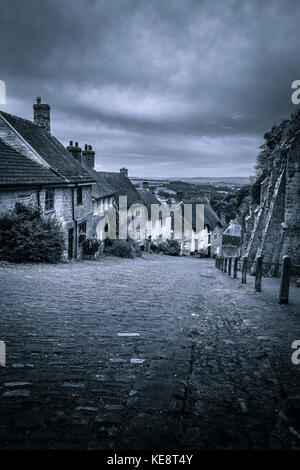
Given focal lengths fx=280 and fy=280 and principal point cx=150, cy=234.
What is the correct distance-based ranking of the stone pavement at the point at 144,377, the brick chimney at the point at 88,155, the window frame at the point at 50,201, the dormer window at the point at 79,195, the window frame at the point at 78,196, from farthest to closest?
the brick chimney at the point at 88,155
the dormer window at the point at 79,195
the window frame at the point at 78,196
the window frame at the point at 50,201
the stone pavement at the point at 144,377

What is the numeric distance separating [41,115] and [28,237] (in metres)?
13.9

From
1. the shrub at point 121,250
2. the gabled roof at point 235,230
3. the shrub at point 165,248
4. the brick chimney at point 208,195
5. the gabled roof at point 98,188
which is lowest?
the shrub at point 165,248

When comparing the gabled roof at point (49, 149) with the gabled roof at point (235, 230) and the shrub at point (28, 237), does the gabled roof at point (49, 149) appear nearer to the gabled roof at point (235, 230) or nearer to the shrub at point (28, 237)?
the shrub at point (28, 237)

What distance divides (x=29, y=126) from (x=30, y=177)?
7.05 m

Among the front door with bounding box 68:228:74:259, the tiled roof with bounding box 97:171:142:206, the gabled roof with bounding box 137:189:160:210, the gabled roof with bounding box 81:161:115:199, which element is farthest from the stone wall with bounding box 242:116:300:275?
the gabled roof with bounding box 137:189:160:210

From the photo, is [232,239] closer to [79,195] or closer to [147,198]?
[147,198]

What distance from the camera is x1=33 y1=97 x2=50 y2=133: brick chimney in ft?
71.2

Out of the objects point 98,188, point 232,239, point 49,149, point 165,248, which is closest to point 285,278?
point 49,149

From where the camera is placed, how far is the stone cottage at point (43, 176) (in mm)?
13586

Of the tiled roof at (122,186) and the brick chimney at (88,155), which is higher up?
the brick chimney at (88,155)

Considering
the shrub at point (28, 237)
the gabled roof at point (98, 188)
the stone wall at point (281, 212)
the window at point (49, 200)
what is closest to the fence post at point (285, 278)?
the stone wall at point (281, 212)

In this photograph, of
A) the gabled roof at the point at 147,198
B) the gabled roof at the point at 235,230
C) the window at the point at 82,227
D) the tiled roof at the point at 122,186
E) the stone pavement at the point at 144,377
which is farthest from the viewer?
the gabled roof at the point at 147,198

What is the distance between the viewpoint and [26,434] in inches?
93.5

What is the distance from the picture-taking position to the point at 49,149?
19641 mm
